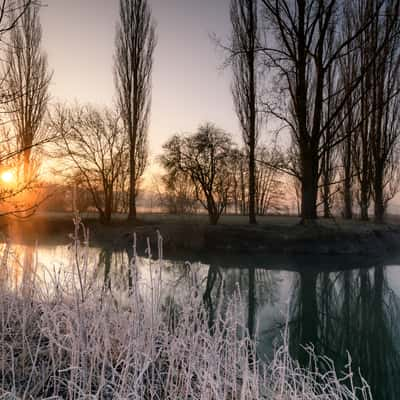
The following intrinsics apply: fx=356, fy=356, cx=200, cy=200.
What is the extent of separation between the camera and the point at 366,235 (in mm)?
9914

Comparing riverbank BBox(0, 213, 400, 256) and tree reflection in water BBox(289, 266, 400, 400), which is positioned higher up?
riverbank BBox(0, 213, 400, 256)

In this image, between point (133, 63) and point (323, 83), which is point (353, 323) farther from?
point (133, 63)

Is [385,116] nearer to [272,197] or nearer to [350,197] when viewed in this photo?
[350,197]

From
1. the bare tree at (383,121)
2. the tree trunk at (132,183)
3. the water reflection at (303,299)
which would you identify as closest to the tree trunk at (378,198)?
the bare tree at (383,121)

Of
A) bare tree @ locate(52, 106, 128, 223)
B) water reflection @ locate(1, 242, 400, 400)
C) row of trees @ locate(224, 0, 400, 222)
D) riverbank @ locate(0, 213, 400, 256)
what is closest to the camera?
water reflection @ locate(1, 242, 400, 400)

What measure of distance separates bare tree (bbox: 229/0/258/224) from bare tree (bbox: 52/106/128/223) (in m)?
4.83

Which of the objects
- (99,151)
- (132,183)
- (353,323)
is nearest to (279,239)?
(353,323)

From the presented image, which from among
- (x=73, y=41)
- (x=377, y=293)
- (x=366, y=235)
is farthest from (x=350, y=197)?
(x=73, y=41)

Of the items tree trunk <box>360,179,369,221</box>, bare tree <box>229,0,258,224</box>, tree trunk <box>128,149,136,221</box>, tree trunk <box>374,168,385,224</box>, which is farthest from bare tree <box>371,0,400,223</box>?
tree trunk <box>128,149,136,221</box>

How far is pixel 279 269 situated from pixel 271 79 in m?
4.86

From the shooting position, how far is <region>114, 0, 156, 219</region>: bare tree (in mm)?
13773

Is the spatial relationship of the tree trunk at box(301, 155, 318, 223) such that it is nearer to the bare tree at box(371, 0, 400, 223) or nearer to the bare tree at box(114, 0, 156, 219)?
the bare tree at box(371, 0, 400, 223)

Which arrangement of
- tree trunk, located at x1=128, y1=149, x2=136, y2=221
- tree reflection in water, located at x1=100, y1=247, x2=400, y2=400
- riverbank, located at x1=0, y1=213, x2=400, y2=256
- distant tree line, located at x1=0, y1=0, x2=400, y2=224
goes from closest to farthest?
tree reflection in water, located at x1=100, y1=247, x2=400, y2=400, riverbank, located at x1=0, y1=213, x2=400, y2=256, distant tree line, located at x1=0, y1=0, x2=400, y2=224, tree trunk, located at x1=128, y1=149, x2=136, y2=221

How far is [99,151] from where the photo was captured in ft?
46.1
